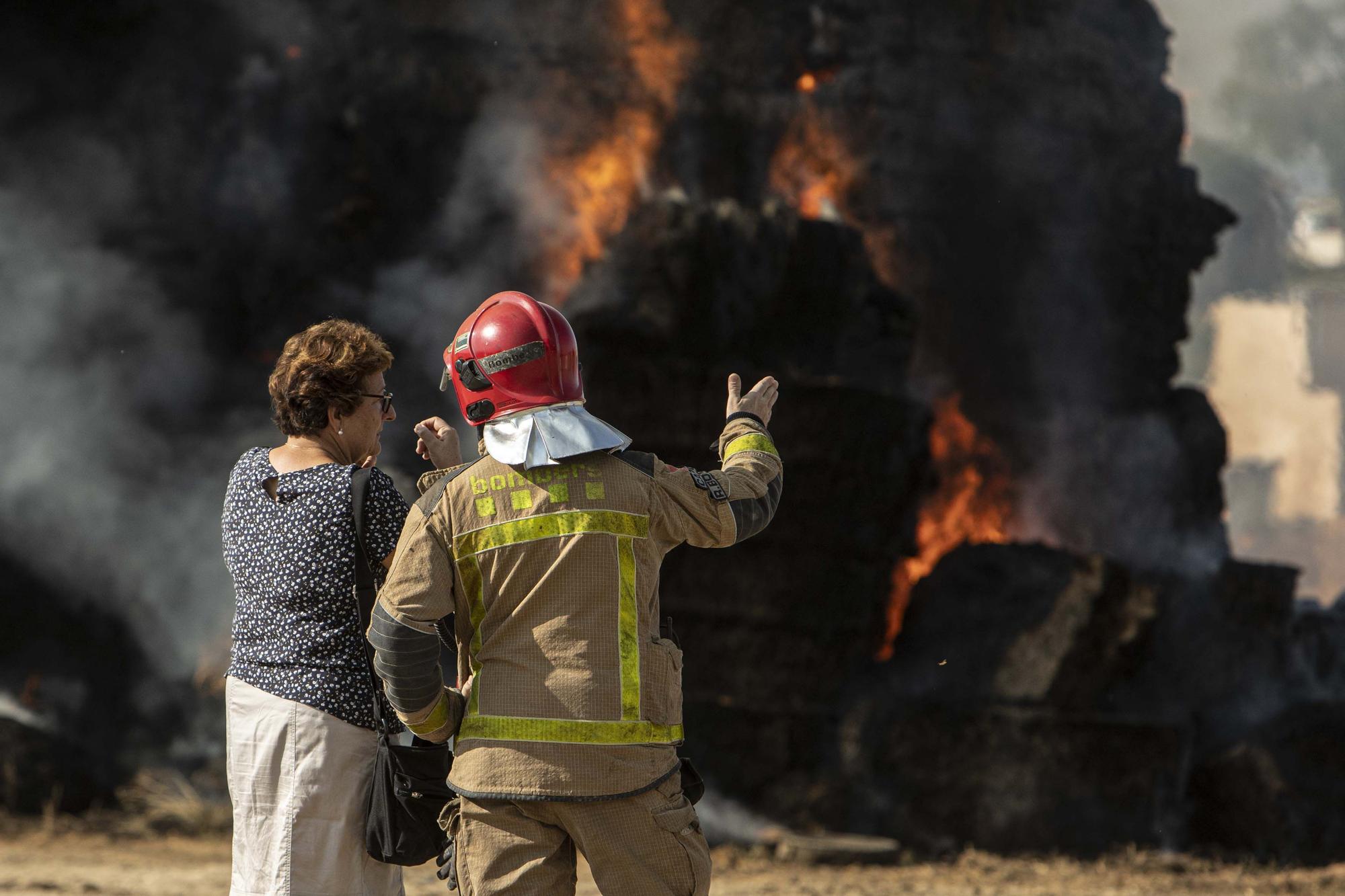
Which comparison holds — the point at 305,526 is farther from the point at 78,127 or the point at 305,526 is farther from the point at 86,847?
the point at 78,127

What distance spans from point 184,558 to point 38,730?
1.82m

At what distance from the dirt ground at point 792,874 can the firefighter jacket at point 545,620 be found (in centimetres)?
530

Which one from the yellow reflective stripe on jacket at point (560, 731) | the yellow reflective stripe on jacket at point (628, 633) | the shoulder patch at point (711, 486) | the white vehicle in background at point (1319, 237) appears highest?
the white vehicle in background at point (1319, 237)

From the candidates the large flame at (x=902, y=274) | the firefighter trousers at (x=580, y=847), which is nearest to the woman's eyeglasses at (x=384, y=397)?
the firefighter trousers at (x=580, y=847)

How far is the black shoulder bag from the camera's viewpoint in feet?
9.23

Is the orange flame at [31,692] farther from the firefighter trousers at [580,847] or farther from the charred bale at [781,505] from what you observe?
the firefighter trousers at [580,847]

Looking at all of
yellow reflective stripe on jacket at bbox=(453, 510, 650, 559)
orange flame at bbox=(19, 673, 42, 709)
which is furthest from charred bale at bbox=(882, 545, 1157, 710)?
yellow reflective stripe on jacket at bbox=(453, 510, 650, 559)

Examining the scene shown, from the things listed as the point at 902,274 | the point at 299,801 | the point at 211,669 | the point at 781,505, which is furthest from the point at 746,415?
the point at 902,274

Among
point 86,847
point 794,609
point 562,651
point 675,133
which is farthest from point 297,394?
point 675,133

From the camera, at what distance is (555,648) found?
2684 millimetres

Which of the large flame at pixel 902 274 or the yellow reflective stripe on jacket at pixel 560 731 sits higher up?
the large flame at pixel 902 274

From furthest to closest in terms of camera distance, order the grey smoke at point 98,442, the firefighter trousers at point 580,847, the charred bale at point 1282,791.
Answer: the grey smoke at point 98,442, the charred bale at point 1282,791, the firefighter trousers at point 580,847

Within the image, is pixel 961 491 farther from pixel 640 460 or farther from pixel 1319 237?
pixel 1319 237

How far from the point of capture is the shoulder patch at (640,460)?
9.16 ft
